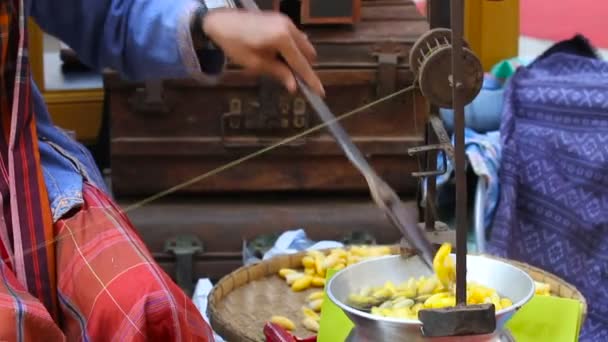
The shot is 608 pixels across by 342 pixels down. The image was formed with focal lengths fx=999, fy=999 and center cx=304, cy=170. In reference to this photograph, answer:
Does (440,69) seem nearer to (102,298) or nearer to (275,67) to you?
(275,67)

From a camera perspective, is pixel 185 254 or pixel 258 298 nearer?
pixel 258 298

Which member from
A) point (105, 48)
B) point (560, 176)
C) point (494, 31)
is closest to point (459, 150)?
point (105, 48)

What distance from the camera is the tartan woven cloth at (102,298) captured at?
88 centimetres

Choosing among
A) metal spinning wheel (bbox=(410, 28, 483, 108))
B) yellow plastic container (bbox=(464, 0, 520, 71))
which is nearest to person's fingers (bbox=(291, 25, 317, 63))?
metal spinning wheel (bbox=(410, 28, 483, 108))

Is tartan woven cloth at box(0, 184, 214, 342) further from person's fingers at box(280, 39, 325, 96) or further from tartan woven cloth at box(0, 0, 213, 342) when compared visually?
person's fingers at box(280, 39, 325, 96)

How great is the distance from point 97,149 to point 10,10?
119 centimetres

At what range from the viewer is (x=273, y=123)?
6.24 ft

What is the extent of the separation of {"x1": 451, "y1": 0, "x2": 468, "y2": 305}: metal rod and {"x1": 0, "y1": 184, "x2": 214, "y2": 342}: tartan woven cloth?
275 millimetres

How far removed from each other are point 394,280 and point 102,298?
1.00ft

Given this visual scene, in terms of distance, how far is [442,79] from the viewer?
2.99 feet

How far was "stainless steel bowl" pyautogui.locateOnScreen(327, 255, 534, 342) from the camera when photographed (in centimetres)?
87

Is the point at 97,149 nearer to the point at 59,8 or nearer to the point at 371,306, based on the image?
the point at 59,8

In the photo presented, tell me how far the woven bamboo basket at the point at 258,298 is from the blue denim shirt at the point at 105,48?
242mm

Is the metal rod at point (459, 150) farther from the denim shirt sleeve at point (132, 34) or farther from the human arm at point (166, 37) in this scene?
the denim shirt sleeve at point (132, 34)
